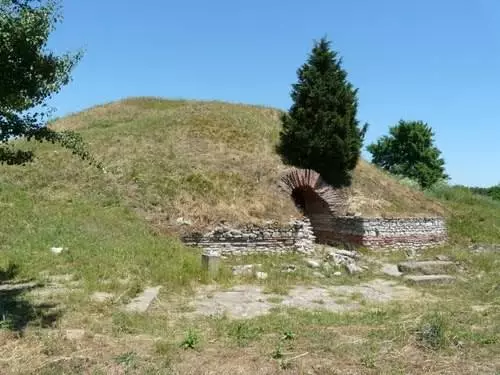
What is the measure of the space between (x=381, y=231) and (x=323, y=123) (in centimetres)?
440

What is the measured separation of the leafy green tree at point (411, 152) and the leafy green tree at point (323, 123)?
23.2 metres

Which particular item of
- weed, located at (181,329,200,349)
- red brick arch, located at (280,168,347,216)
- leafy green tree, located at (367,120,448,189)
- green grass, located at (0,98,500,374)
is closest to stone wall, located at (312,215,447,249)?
red brick arch, located at (280,168,347,216)

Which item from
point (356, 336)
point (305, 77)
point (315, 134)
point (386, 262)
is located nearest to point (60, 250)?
point (356, 336)

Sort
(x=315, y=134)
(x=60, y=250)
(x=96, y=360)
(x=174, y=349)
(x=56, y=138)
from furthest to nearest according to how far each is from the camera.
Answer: (x=315, y=134) → (x=60, y=250) → (x=56, y=138) → (x=174, y=349) → (x=96, y=360)

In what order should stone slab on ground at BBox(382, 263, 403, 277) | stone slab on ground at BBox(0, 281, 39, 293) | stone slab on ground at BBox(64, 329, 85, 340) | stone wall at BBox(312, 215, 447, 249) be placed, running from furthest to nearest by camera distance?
1. stone wall at BBox(312, 215, 447, 249)
2. stone slab on ground at BBox(382, 263, 403, 277)
3. stone slab on ground at BBox(0, 281, 39, 293)
4. stone slab on ground at BBox(64, 329, 85, 340)

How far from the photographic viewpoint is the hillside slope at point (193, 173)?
1645 centimetres

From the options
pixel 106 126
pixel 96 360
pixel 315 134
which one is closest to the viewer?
pixel 96 360

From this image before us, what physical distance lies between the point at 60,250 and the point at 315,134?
1037 centimetres

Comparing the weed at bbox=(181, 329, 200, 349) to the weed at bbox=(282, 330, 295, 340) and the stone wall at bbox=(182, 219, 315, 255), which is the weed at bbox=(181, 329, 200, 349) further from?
the stone wall at bbox=(182, 219, 315, 255)

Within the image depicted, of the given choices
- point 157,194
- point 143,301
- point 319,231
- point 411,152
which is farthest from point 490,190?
point 143,301

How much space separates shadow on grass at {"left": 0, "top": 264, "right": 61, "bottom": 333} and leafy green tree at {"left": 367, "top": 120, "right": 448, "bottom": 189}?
35994 millimetres

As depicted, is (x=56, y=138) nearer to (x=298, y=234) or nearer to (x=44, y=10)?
(x=44, y=10)

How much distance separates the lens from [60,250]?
469 inches

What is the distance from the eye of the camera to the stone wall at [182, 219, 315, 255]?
15.4m
